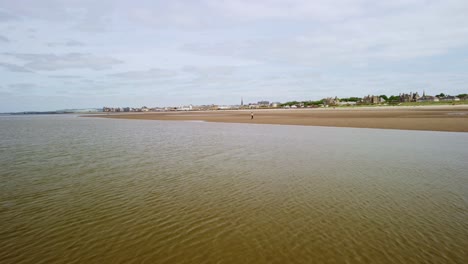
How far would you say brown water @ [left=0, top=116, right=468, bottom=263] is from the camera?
201 inches

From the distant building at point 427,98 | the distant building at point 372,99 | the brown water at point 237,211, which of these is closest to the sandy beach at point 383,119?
the brown water at point 237,211

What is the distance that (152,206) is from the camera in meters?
7.48

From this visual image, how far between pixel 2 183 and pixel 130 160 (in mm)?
5157

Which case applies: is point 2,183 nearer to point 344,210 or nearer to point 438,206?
point 344,210

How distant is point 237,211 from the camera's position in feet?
23.2

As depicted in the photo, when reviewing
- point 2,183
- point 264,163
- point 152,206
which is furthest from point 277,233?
point 2,183

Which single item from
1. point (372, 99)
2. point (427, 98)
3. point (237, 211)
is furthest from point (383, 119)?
point (427, 98)

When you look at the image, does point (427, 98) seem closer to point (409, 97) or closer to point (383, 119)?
point (409, 97)

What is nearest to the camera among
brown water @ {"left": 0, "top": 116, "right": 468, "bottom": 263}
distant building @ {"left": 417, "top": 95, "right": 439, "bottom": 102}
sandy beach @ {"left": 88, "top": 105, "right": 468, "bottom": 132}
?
brown water @ {"left": 0, "top": 116, "right": 468, "bottom": 263}

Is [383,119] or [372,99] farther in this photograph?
[372,99]

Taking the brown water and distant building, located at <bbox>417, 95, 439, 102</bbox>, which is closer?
the brown water

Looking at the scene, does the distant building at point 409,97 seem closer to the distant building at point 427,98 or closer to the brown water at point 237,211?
the distant building at point 427,98

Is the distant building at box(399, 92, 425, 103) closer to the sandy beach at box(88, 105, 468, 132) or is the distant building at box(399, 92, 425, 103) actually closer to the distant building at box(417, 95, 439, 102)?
the distant building at box(417, 95, 439, 102)

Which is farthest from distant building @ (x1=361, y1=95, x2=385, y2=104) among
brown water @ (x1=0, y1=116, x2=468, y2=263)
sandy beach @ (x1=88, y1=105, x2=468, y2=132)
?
brown water @ (x1=0, y1=116, x2=468, y2=263)
